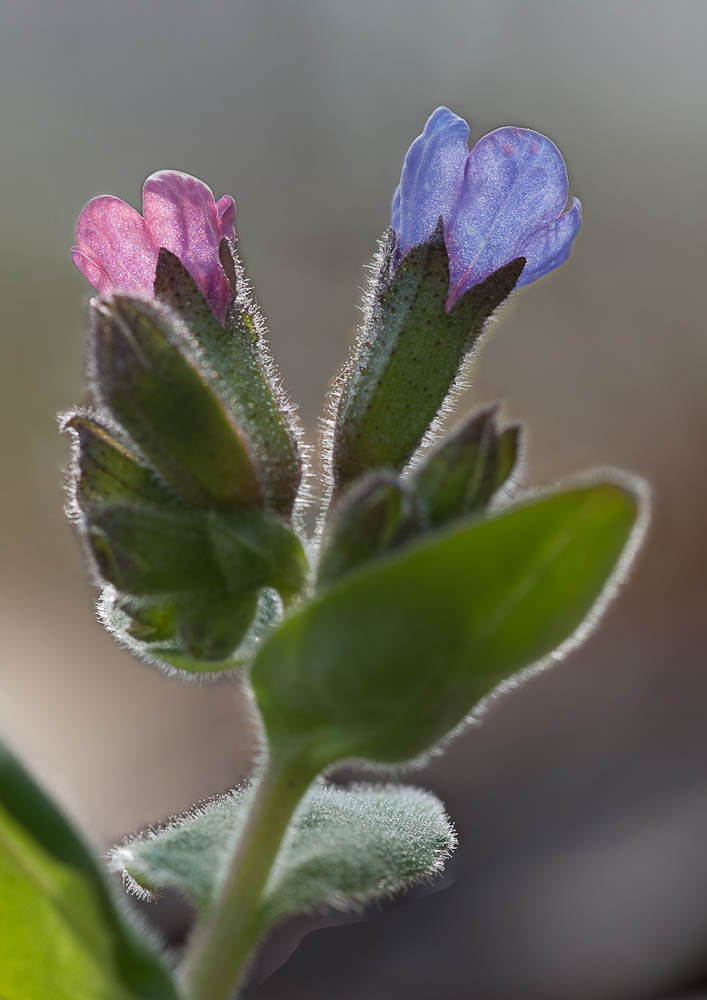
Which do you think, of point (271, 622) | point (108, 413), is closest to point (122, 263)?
point (108, 413)

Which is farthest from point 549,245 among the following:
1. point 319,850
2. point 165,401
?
point 319,850

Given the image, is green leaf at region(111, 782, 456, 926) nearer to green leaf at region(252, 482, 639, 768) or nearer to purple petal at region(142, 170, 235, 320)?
green leaf at region(252, 482, 639, 768)

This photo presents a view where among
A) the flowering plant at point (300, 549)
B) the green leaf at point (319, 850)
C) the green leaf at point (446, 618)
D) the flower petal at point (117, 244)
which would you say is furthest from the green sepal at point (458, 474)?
the flower petal at point (117, 244)

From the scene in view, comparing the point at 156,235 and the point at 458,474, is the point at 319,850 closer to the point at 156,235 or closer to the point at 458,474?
the point at 458,474

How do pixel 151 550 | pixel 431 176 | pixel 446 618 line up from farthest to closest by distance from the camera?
pixel 431 176 < pixel 151 550 < pixel 446 618


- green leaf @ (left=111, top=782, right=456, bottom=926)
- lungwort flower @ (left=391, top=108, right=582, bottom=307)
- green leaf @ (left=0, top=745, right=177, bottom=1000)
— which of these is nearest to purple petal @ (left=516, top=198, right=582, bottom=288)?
lungwort flower @ (left=391, top=108, right=582, bottom=307)
